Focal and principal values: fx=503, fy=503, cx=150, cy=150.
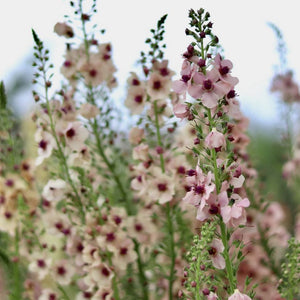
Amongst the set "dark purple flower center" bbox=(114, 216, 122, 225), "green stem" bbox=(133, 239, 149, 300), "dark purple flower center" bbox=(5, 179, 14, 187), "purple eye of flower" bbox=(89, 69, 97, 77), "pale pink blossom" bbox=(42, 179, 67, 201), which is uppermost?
"purple eye of flower" bbox=(89, 69, 97, 77)

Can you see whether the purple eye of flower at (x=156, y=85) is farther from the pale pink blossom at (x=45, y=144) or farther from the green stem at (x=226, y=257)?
the green stem at (x=226, y=257)

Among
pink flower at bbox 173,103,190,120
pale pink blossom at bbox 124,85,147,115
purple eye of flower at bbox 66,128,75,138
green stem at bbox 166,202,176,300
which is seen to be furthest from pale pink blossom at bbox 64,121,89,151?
pink flower at bbox 173,103,190,120

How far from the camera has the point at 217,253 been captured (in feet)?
1.94

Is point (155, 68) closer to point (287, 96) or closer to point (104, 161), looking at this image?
point (104, 161)

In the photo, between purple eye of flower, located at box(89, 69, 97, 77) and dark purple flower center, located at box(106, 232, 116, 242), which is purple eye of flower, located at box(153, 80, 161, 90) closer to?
purple eye of flower, located at box(89, 69, 97, 77)

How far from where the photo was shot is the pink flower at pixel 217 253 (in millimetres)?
588

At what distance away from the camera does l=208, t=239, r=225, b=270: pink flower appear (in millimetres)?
588

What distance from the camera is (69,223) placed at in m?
1.06

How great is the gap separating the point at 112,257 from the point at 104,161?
246 millimetres

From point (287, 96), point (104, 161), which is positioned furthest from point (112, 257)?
point (287, 96)

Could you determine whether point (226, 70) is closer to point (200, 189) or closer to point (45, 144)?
point (200, 189)

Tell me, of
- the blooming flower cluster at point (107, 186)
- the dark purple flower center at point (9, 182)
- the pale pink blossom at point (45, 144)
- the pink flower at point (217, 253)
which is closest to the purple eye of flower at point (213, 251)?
the pink flower at point (217, 253)

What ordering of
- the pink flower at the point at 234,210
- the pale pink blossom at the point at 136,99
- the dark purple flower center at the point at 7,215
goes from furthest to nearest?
the dark purple flower center at the point at 7,215
the pale pink blossom at the point at 136,99
the pink flower at the point at 234,210

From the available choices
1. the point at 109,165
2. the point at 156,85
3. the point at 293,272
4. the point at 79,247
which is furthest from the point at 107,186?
the point at 293,272
